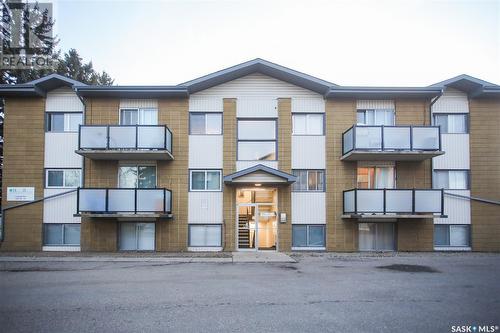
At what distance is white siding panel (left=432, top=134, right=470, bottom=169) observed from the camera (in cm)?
1850

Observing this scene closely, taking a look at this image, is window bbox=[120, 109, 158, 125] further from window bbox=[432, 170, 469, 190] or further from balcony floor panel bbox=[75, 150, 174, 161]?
window bbox=[432, 170, 469, 190]

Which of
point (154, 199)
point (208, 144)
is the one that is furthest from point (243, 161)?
point (154, 199)

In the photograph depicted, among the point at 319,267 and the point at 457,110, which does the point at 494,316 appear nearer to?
the point at 319,267

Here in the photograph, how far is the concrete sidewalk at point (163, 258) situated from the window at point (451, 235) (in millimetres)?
7862

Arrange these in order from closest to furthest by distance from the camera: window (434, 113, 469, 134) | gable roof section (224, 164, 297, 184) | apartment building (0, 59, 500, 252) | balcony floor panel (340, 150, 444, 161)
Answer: balcony floor panel (340, 150, 444, 161), gable roof section (224, 164, 297, 184), apartment building (0, 59, 500, 252), window (434, 113, 469, 134)

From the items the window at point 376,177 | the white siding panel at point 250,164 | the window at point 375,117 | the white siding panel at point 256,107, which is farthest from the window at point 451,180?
the white siding panel at point 256,107

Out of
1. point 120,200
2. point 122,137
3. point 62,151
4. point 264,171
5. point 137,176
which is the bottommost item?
point 120,200

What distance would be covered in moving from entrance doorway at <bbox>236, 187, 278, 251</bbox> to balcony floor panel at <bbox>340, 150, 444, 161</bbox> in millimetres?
3967

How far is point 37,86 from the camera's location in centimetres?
1788

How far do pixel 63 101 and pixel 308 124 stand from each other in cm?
1199

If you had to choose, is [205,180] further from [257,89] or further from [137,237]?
[257,89]

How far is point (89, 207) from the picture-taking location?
54.5 ft

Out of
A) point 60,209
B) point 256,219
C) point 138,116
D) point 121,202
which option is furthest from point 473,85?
point 60,209

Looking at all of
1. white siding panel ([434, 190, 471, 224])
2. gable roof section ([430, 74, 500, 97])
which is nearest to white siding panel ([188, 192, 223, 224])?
white siding panel ([434, 190, 471, 224])
